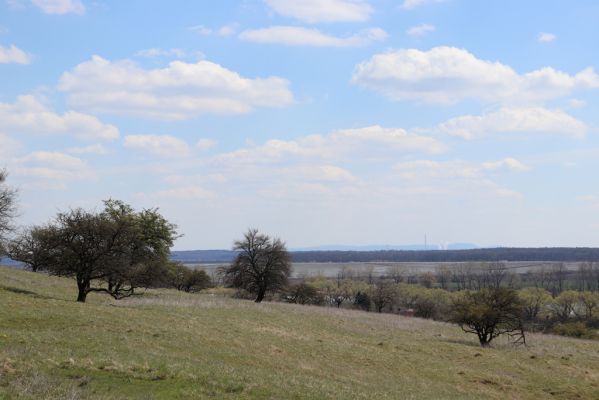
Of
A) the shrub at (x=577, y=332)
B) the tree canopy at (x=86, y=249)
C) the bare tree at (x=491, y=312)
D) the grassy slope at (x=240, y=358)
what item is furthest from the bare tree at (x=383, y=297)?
the tree canopy at (x=86, y=249)

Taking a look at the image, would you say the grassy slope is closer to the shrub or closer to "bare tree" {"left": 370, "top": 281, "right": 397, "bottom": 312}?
the shrub

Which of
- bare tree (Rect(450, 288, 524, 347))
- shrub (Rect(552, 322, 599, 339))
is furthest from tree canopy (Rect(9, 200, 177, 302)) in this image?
shrub (Rect(552, 322, 599, 339))

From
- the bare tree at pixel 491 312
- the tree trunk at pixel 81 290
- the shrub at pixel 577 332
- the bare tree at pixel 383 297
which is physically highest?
the tree trunk at pixel 81 290

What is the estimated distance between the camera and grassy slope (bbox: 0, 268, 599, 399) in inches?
616

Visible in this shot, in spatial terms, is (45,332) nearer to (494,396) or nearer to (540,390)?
(494,396)

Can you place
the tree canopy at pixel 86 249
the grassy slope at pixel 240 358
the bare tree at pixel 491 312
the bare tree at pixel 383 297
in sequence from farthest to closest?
1. the bare tree at pixel 383 297
2. the bare tree at pixel 491 312
3. the tree canopy at pixel 86 249
4. the grassy slope at pixel 240 358

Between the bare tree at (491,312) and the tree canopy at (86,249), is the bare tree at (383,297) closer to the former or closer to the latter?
the bare tree at (491,312)

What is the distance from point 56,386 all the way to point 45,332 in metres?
9.01

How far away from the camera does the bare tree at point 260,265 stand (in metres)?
63.1

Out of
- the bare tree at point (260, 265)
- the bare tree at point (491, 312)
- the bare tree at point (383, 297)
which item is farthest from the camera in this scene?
the bare tree at point (383, 297)

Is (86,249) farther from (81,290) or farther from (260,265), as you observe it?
(260,265)

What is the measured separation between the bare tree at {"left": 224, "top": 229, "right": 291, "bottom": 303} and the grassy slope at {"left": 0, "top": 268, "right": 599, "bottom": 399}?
19523 mm

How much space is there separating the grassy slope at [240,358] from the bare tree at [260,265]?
64.1 feet

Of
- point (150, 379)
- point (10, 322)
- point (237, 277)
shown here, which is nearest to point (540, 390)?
point (150, 379)
